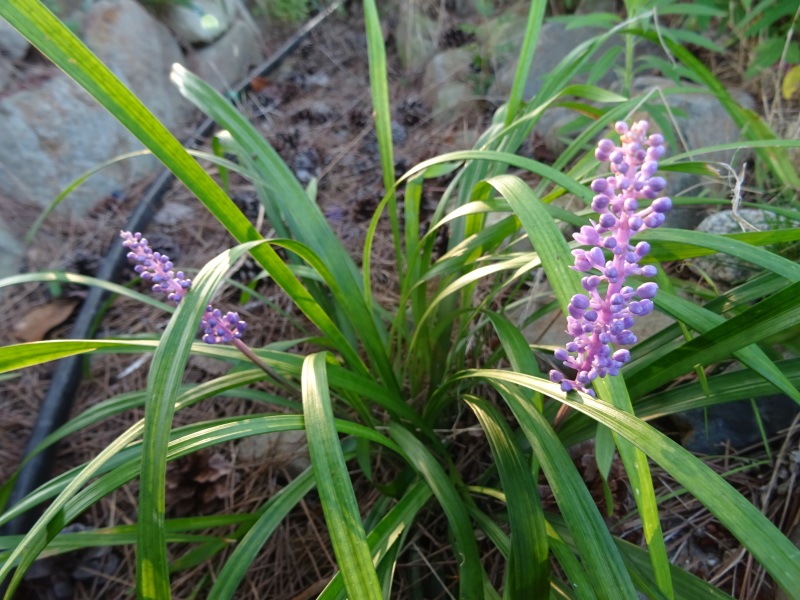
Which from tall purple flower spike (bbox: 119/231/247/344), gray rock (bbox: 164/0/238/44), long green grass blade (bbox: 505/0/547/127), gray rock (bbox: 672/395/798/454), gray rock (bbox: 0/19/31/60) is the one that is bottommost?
gray rock (bbox: 672/395/798/454)

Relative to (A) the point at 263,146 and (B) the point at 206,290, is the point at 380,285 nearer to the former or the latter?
(A) the point at 263,146

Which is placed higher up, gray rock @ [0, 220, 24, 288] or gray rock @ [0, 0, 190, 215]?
gray rock @ [0, 0, 190, 215]

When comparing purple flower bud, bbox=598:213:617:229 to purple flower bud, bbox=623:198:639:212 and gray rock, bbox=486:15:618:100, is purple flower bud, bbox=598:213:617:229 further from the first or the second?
gray rock, bbox=486:15:618:100

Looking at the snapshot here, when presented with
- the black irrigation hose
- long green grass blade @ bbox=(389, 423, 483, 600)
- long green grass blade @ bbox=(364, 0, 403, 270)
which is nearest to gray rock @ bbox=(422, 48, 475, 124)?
long green grass blade @ bbox=(364, 0, 403, 270)

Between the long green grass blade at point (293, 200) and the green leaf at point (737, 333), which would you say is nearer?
the green leaf at point (737, 333)

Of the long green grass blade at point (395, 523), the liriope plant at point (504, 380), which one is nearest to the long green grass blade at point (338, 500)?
the liriope plant at point (504, 380)

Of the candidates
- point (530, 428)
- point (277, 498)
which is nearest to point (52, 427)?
point (277, 498)

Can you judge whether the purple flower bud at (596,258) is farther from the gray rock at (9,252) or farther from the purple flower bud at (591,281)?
the gray rock at (9,252)
